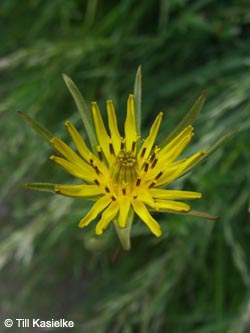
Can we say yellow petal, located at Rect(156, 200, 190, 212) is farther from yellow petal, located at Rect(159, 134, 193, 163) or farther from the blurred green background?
the blurred green background

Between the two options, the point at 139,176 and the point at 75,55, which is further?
the point at 75,55

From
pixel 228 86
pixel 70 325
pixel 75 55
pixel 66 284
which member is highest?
pixel 75 55

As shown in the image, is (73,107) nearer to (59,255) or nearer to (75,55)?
(75,55)

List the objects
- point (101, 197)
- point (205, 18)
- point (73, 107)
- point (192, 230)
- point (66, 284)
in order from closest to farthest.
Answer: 1. point (101, 197)
2. point (192, 230)
3. point (205, 18)
4. point (73, 107)
5. point (66, 284)

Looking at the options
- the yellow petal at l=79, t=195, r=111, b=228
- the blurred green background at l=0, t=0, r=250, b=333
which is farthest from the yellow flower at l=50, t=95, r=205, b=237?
the blurred green background at l=0, t=0, r=250, b=333

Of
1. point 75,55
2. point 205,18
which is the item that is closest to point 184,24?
point 205,18

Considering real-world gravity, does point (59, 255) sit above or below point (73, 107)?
below

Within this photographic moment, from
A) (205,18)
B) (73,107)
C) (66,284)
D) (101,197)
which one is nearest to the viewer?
(101,197)

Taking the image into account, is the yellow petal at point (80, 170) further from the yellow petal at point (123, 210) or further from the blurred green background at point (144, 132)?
the blurred green background at point (144, 132)
